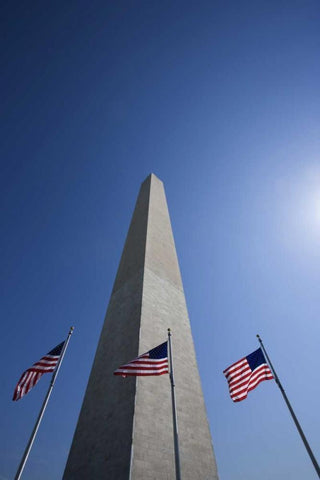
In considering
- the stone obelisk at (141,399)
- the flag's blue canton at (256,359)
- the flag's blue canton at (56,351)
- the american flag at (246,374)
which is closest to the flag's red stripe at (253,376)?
the american flag at (246,374)

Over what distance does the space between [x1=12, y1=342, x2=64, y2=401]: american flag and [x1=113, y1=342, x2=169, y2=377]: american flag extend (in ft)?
7.17

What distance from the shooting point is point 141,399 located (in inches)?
393

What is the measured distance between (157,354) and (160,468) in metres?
3.69

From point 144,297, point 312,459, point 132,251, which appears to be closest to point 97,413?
point 144,297

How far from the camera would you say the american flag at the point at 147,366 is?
8.43 meters

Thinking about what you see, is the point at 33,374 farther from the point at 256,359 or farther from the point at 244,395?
the point at 256,359

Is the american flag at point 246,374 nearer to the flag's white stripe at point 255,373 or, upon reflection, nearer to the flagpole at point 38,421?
the flag's white stripe at point 255,373

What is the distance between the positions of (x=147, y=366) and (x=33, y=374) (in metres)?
3.77

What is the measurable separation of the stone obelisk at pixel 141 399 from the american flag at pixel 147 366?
7.15 feet

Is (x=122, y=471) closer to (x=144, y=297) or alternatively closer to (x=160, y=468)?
(x=160, y=468)

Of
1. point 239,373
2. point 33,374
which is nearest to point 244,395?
point 239,373

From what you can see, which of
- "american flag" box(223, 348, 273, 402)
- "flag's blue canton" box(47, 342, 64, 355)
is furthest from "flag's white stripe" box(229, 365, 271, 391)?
"flag's blue canton" box(47, 342, 64, 355)

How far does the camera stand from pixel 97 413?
11219 millimetres

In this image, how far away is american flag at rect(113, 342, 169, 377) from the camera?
8430 mm
